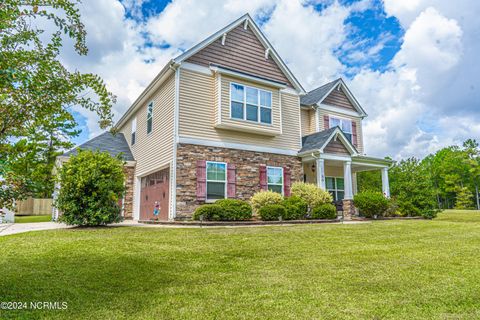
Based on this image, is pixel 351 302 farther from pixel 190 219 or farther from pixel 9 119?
pixel 190 219

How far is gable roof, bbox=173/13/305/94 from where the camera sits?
13.2 meters

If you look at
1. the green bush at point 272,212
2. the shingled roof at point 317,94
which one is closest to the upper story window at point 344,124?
the shingled roof at point 317,94

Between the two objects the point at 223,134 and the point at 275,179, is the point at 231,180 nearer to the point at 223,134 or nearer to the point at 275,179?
the point at 223,134

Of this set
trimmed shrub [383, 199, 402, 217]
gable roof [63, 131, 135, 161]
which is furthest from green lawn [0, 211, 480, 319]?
gable roof [63, 131, 135, 161]

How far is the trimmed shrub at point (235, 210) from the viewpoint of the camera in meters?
11.6

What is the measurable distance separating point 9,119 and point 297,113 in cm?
1443

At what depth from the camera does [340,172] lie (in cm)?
1898

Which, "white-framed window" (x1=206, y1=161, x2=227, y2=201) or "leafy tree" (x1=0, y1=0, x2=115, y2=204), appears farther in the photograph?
"white-framed window" (x1=206, y1=161, x2=227, y2=201)

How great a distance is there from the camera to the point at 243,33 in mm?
15039

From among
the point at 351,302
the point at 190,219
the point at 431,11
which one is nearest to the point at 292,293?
the point at 351,302

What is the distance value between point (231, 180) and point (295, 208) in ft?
9.30

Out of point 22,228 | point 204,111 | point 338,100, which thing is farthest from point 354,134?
point 22,228

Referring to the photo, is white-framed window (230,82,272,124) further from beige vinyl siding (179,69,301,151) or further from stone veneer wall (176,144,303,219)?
stone veneer wall (176,144,303,219)

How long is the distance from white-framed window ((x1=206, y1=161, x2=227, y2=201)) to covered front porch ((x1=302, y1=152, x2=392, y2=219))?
4.54m
